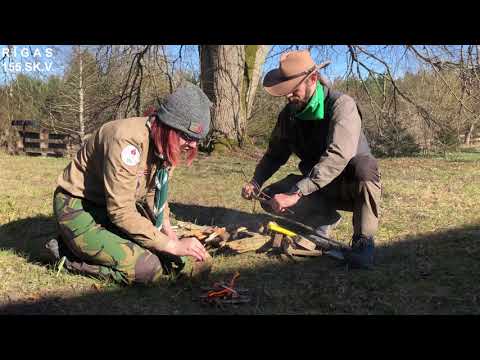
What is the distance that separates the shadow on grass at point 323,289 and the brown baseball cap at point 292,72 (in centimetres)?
126

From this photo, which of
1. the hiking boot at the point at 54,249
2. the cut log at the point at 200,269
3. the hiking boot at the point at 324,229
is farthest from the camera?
the hiking boot at the point at 324,229

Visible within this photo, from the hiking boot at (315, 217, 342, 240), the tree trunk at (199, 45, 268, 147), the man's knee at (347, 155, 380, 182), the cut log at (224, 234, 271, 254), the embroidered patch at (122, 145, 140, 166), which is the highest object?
the tree trunk at (199, 45, 268, 147)

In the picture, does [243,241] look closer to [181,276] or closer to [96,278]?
[181,276]

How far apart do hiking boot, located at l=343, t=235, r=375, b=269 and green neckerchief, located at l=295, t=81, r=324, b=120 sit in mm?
934

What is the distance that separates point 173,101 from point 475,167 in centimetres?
714

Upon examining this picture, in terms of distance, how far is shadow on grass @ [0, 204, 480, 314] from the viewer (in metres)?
2.73

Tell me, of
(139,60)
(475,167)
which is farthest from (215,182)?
(475,167)

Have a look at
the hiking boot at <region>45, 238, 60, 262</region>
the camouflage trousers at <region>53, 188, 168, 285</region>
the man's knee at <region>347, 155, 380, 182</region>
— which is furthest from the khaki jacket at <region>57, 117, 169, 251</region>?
the man's knee at <region>347, 155, 380, 182</region>

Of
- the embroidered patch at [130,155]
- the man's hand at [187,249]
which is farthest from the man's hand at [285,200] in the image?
the embroidered patch at [130,155]

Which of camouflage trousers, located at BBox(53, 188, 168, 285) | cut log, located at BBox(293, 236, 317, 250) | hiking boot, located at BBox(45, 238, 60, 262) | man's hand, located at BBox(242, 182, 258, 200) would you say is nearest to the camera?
camouflage trousers, located at BBox(53, 188, 168, 285)

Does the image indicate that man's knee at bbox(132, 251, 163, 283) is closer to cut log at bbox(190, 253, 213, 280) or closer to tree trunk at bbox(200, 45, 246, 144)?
cut log at bbox(190, 253, 213, 280)

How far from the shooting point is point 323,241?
143 inches

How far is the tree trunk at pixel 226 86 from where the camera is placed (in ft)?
32.3

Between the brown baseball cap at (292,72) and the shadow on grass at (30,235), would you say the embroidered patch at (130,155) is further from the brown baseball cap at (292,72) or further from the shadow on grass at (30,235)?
the shadow on grass at (30,235)
